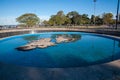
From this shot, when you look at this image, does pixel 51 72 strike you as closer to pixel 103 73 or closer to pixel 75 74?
pixel 75 74

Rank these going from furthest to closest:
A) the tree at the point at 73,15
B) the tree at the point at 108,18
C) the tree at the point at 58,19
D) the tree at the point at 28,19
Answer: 1. the tree at the point at 73,15
2. the tree at the point at 58,19
3. the tree at the point at 108,18
4. the tree at the point at 28,19

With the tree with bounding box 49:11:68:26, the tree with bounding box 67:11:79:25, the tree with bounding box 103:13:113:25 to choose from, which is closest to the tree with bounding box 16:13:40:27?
the tree with bounding box 49:11:68:26

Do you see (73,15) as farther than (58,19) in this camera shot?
Yes

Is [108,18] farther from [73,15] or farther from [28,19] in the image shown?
[28,19]

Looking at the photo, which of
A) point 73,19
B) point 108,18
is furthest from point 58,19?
point 108,18

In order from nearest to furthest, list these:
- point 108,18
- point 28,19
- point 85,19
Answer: point 28,19 < point 108,18 < point 85,19

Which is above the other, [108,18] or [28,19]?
[28,19]

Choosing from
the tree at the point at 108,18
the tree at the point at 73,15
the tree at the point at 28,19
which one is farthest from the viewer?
the tree at the point at 73,15

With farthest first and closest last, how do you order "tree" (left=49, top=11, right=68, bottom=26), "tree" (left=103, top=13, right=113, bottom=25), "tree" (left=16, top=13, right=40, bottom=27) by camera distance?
1. "tree" (left=49, top=11, right=68, bottom=26)
2. "tree" (left=103, top=13, right=113, bottom=25)
3. "tree" (left=16, top=13, right=40, bottom=27)

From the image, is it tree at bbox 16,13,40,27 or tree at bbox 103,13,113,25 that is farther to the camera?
tree at bbox 103,13,113,25

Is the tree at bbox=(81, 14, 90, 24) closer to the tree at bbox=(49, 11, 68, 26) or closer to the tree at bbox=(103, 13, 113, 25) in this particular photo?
the tree at bbox=(103, 13, 113, 25)

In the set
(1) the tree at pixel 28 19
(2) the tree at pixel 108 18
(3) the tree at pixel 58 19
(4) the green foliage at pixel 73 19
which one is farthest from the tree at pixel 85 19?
(1) the tree at pixel 28 19

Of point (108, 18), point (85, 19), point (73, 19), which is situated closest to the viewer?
point (108, 18)

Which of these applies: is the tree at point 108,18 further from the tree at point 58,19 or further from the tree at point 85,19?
the tree at point 58,19
